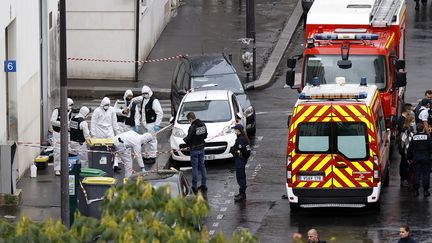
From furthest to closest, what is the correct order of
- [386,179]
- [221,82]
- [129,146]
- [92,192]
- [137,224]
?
[221,82] < [129,146] < [386,179] < [92,192] < [137,224]

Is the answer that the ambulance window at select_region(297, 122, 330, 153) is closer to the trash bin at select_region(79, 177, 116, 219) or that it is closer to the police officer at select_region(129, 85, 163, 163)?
the trash bin at select_region(79, 177, 116, 219)

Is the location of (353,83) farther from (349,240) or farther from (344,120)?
(349,240)

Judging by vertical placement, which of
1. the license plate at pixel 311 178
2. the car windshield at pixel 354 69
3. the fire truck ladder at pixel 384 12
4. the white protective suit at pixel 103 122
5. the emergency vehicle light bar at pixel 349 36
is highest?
the fire truck ladder at pixel 384 12

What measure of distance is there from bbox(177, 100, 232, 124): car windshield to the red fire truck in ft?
5.16

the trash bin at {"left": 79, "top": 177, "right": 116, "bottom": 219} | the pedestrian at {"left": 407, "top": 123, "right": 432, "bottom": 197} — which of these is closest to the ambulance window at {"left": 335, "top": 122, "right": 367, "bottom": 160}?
the pedestrian at {"left": 407, "top": 123, "right": 432, "bottom": 197}

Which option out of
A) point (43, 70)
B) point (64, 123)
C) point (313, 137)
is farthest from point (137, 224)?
point (43, 70)

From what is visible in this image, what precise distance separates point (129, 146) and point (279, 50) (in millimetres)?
16253

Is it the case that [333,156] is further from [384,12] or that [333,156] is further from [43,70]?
[43,70]

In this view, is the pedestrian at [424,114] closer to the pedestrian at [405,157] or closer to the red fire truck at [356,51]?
the pedestrian at [405,157]

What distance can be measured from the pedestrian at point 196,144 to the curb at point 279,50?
460 inches

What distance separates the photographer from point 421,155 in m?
25.6

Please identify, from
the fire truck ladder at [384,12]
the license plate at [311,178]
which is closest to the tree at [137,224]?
the license plate at [311,178]

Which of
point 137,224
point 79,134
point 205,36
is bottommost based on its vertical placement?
point 137,224

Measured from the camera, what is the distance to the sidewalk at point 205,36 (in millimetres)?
38125
